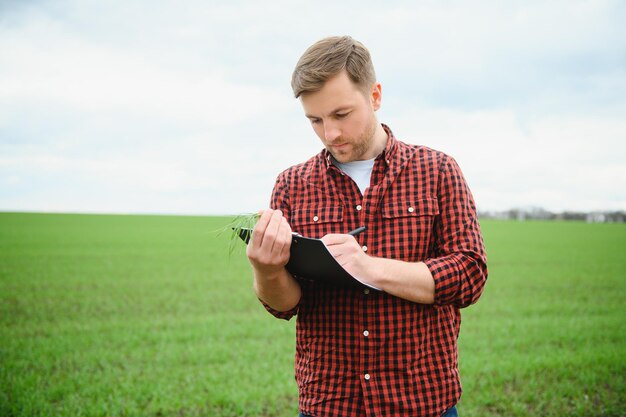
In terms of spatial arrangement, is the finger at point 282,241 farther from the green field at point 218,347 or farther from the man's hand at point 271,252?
the green field at point 218,347

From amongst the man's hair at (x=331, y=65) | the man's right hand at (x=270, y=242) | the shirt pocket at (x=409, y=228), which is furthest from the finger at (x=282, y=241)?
the man's hair at (x=331, y=65)

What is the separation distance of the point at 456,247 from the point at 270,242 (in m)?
0.71

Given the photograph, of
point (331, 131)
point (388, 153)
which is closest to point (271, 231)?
point (331, 131)

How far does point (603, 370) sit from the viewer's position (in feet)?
22.7

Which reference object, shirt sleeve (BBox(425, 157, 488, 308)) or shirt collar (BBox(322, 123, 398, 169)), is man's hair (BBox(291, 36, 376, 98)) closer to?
shirt collar (BBox(322, 123, 398, 169))

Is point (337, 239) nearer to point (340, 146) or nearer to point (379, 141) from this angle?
point (340, 146)

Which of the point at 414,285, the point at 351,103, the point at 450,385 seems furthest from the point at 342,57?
the point at 450,385

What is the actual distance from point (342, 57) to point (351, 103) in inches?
7.3

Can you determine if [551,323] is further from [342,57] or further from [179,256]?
[179,256]

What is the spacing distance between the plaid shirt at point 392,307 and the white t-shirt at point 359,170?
0.05 metres

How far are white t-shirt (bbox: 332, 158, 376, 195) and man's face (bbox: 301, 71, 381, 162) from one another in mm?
70

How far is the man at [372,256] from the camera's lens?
1.92 metres

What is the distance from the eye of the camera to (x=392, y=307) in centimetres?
195

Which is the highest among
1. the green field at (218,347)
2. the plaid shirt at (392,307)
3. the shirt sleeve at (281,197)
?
the shirt sleeve at (281,197)
